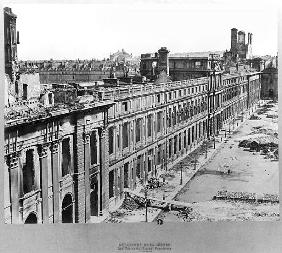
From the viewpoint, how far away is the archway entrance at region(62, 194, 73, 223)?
11.5 m

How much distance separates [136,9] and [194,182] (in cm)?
579

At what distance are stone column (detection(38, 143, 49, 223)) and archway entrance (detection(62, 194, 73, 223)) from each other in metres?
0.66

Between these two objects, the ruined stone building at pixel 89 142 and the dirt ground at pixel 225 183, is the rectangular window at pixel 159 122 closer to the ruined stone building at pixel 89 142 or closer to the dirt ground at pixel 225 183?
the ruined stone building at pixel 89 142

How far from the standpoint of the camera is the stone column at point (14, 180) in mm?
10008

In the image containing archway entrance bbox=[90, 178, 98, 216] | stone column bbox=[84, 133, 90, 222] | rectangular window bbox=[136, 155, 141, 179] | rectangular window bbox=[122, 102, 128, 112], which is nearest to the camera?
stone column bbox=[84, 133, 90, 222]

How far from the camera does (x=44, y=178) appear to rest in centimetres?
1080

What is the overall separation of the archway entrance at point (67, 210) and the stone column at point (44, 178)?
655mm

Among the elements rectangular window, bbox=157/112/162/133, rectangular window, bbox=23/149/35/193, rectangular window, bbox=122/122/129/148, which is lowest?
rectangular window, bbox=23/149/35/193

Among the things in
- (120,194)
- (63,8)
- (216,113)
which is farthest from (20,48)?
(216,113)

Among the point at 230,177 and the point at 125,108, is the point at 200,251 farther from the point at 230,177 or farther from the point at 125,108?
the point at 125,108

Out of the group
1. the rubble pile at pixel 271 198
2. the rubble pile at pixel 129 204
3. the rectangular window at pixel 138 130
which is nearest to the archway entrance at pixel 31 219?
the rubble pile at pixel 129 204

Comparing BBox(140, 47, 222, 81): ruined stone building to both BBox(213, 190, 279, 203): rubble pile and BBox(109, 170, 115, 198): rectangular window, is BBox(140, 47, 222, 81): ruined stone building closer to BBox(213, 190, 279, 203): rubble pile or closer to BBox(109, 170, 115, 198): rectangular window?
BBox(109, 170, 115, 198): rectangular window

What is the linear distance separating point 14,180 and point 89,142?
278 cm

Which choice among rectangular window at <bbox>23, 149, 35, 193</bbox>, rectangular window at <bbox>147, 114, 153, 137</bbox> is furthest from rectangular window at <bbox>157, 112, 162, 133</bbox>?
rectangular window at <bbox>23, 149, 35, 193</bbox>
